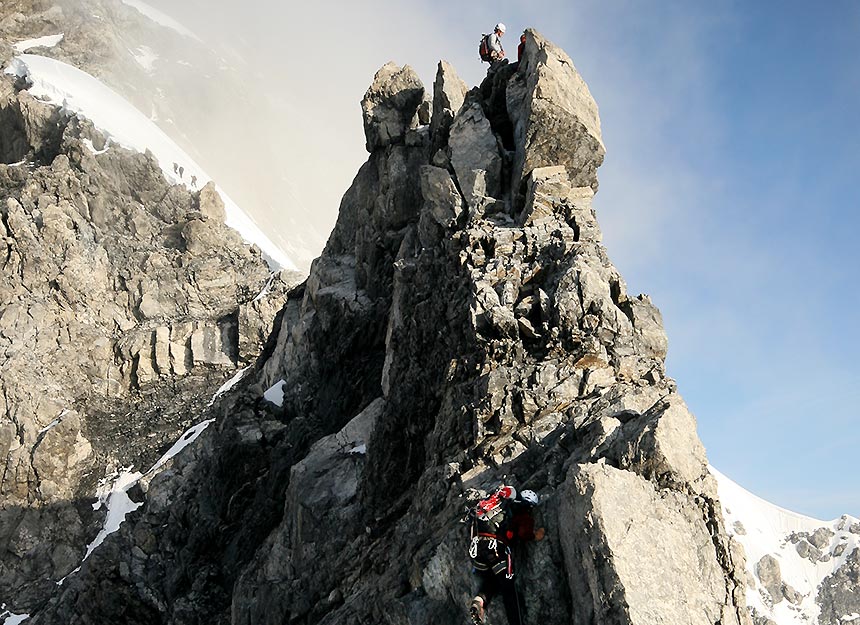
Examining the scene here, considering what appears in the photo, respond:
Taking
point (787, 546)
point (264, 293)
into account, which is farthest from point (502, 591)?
point (787, 546)

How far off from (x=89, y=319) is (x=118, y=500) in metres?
18.7

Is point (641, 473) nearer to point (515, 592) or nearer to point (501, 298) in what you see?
point (515, 592)

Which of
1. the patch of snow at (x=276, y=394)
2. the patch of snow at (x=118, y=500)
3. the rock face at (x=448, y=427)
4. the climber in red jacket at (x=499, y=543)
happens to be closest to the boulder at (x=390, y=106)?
the rock face at (x=448, y=427)

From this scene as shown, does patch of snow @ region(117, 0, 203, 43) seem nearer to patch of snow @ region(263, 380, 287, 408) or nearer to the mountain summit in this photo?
the mountain summit

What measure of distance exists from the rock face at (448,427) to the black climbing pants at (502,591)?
266 mm

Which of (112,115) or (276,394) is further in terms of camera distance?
(112,115)

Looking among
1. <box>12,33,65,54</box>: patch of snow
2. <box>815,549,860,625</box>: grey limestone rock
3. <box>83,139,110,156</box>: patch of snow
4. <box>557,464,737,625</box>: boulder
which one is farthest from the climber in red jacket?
<box>12,33,65,54</box>: patch of snow

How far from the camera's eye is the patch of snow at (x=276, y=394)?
32.8m

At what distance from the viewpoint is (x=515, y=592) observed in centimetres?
1148

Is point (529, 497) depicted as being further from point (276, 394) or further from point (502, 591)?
point (276, 394)

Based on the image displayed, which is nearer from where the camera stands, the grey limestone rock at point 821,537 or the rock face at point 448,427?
the rock face at point 448,427

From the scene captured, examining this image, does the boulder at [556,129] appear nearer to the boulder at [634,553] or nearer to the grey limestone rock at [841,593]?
the boulder at [634,553]

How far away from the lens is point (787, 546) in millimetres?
85562

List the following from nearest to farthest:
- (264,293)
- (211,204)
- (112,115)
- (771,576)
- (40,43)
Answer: (264,293) → (211,204) → (112,115) → (771,576) → (40,43)
